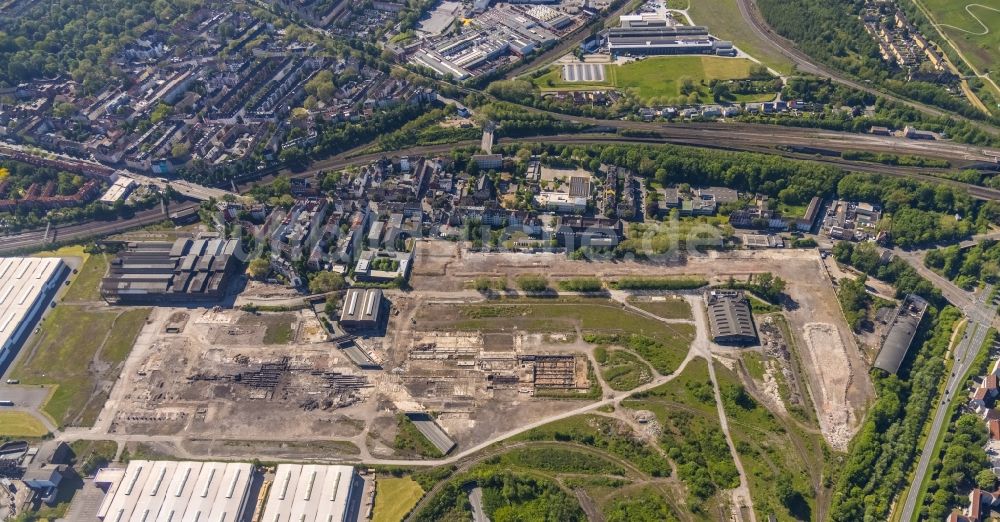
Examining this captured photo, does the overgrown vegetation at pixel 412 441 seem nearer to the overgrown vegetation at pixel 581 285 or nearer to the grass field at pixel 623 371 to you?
the grass field at pixel 623 371

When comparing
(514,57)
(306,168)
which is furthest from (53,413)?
(514,57)

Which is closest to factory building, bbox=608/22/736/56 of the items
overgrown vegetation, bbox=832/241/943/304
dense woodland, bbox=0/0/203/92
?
overgrown vegetation, bbox=832/241/943/304

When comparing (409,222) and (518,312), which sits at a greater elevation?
(409,222)

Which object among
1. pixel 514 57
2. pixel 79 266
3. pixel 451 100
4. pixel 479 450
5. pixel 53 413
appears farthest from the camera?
pixel 514 57

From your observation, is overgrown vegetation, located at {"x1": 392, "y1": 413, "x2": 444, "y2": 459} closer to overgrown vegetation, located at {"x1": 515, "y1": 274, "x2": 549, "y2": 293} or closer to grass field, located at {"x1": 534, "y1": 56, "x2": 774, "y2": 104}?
overgrown vegetation, located at {"x1": 515, "y1": 274, "x2": 549, "y2": 293}

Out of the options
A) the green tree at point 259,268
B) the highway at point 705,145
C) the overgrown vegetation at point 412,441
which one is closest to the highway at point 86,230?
the highway at point 705,145

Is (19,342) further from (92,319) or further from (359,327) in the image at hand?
(359,327)

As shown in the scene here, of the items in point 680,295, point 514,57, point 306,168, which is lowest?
point 680,295
